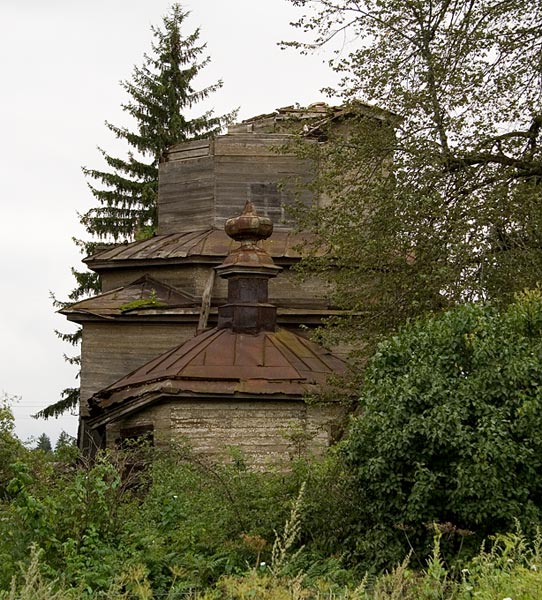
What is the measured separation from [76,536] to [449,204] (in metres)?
7.96

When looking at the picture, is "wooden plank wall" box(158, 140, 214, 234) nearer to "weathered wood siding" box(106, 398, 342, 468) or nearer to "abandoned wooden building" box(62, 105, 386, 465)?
"abandoned wooden building" box(62, 105, 386, 465)

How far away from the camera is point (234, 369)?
20.3m

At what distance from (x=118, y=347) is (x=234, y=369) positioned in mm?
5256

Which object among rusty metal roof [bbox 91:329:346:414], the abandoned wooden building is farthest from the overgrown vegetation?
rusty metal roof [bbox 91:329:346:414]

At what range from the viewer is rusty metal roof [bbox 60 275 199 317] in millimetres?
24406

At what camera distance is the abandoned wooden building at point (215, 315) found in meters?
19.9

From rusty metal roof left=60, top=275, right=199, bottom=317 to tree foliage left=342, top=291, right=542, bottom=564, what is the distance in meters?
12.8

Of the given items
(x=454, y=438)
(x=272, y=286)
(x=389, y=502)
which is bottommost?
(x=389, y=502)

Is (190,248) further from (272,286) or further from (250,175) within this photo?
(250,175)

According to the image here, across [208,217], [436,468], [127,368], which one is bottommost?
[436,468]

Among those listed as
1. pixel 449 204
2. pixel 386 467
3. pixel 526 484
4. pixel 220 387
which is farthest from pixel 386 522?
pixel 220 387

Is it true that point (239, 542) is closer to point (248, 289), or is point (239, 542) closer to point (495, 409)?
point (495, 409)

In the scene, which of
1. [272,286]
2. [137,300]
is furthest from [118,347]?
[272,286]

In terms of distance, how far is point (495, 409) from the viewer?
36.7ft
